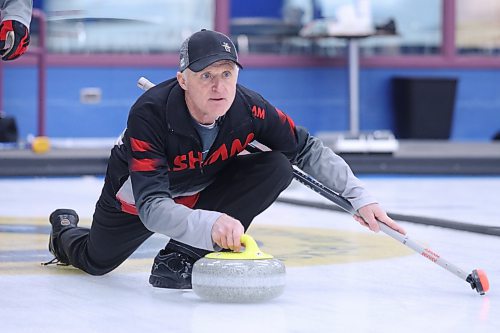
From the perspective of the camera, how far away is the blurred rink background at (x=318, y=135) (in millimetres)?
2686

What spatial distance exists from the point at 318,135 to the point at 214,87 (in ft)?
21.4

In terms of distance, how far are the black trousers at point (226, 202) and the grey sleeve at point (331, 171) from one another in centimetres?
6

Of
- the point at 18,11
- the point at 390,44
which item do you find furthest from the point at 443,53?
the point at 18,11

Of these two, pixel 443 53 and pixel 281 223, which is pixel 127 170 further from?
pixel 443 53

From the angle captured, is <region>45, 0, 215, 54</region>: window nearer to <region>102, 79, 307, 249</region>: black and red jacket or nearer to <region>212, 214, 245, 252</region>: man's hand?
<region>102, 79, 307, 249</region>: black and red jacket

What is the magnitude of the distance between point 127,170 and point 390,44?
802 centimetres

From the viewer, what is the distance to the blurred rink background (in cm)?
269

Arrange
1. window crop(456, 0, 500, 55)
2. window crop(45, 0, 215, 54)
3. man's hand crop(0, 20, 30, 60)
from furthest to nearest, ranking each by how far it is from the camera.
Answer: window crop(456, 0, 500, 55) < window crop(45, 0, 215, 54) < man's hand crop(0, 20, 30, 60)

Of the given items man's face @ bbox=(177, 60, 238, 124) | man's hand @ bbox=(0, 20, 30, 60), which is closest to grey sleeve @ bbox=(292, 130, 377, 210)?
man's face @ bbox=(177, 60, 238, 124)

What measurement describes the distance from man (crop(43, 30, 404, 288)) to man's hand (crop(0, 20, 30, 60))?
0.94 meters

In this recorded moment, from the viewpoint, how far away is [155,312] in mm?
2613

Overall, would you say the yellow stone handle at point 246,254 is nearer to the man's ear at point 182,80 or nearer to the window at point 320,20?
the man's ear at point 182,80

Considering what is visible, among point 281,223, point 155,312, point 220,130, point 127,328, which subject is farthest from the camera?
point 281,223

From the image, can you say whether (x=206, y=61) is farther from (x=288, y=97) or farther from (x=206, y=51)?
(x=288, y=97)
